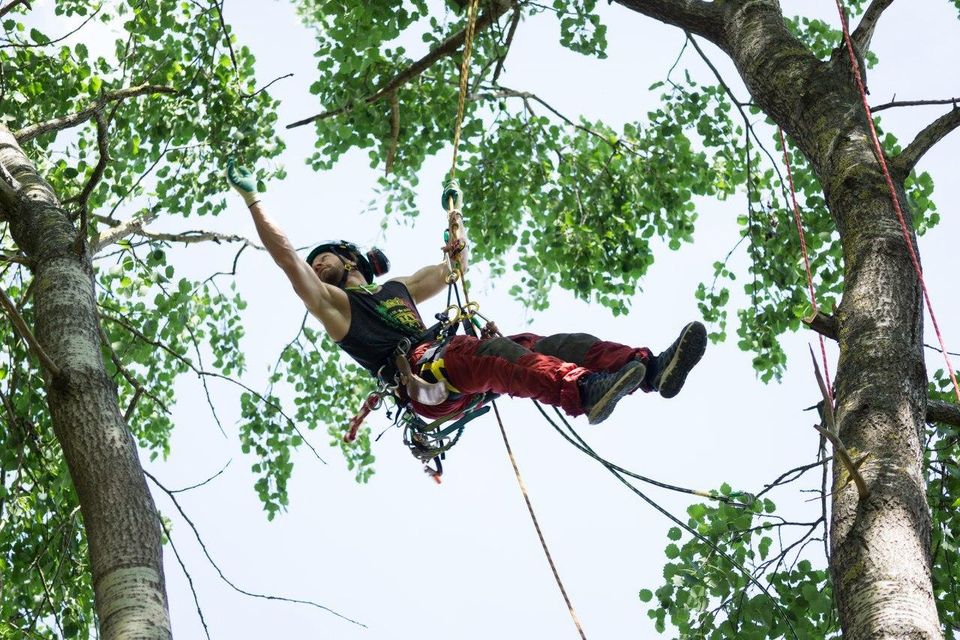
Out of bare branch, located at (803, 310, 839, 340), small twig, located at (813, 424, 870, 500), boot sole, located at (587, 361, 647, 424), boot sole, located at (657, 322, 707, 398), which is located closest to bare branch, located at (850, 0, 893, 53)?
bare branch, located at (803, 310, 839, 340)

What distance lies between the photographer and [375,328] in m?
4.39

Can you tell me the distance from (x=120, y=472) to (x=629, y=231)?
4630mm

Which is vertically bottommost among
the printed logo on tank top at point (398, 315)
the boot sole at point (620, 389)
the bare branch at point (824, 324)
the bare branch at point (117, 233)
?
the boot sole at point (620, 389)

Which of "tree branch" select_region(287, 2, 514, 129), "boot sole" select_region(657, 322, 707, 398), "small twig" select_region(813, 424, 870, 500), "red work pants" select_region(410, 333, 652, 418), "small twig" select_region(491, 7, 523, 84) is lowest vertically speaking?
"small twig" select_region(813, 424, 870, 500)

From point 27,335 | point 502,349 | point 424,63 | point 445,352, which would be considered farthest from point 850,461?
point 424,63

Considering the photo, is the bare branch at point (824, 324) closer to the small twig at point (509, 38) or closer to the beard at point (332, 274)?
the beard at point (332, 274)

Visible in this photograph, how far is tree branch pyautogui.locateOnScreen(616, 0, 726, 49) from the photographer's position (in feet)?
14.0

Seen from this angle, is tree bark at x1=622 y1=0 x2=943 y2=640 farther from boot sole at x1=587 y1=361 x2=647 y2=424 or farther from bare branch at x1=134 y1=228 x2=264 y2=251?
bare branch at x1=134 y1=228 x2=264 y2=251

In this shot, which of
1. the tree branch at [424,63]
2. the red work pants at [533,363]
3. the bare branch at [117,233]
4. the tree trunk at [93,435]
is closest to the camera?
the tree trunk at [93,435]

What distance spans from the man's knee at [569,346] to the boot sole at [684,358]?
15.5 inches

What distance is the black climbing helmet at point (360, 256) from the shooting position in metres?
4.75

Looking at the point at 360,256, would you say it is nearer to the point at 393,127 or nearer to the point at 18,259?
the point at 18,259

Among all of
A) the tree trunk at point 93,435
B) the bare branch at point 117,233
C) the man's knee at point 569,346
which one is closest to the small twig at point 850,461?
the man's knee at point 569,346

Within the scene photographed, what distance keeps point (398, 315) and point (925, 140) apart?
194 centimetres
